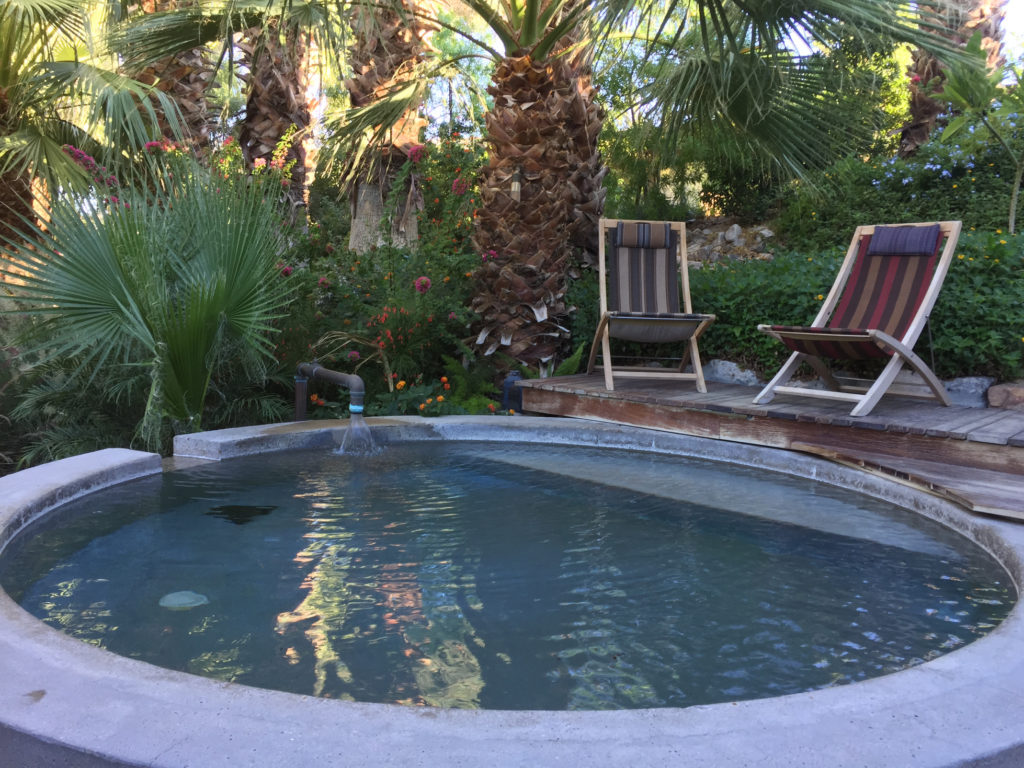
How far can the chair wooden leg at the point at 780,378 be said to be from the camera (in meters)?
4.80

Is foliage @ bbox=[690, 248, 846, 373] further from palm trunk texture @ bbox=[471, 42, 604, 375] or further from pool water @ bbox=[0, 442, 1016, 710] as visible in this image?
pool water @ bbox=[0, 442, 1016, 710]

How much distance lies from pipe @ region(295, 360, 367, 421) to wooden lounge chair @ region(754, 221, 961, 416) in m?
2.35

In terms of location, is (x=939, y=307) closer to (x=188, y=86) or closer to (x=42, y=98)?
(x=42, y=98)

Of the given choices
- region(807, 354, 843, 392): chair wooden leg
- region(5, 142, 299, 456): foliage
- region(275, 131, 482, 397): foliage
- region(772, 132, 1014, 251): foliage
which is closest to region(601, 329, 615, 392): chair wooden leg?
region(275, 131, 482, 397): foliage

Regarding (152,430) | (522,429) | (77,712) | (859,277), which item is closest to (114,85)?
(152,430)

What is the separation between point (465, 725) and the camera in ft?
4.59

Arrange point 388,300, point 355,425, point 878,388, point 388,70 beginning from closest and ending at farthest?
point 878,388 < point 355,425 < point 388,300 < point 388,70

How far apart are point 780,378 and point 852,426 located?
0.76 metres

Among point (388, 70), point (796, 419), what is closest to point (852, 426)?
point (796, 419)

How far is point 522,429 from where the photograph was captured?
4.82 m

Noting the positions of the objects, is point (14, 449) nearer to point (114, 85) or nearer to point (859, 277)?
point (114, 85)

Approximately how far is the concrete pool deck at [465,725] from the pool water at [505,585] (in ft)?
1.02

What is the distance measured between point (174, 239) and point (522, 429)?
2234mm

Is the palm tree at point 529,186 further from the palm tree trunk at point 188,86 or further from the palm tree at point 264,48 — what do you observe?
the palm tree trunk at point 188,86
